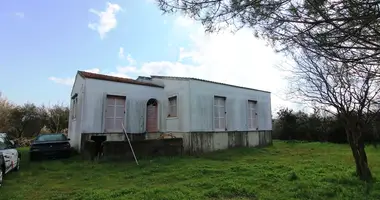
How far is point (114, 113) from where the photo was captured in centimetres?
1322

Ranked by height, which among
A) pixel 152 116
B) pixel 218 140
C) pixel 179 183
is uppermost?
pixel 152 116

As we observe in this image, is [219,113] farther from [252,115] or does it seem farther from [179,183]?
[179,183]

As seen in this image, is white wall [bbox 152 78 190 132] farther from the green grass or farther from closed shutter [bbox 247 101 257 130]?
closed shutter [bbox 247 101 257 130]

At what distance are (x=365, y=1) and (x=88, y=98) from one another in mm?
11645

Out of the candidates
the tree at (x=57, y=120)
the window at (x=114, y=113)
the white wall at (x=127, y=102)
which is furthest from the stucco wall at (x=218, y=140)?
the tree at (x=57, y=120)

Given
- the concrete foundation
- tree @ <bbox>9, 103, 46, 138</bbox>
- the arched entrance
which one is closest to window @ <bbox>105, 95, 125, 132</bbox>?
the concrete foundation

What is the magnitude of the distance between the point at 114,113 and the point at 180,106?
3394mm

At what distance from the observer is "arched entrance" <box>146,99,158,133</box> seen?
14.6m

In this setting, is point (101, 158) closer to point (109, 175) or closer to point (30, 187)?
point (109, 175)

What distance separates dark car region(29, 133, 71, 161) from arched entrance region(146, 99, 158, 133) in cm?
429

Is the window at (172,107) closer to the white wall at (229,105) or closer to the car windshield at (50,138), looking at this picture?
the white wall at (229,105)

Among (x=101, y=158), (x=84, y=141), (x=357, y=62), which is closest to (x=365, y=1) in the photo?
(x=357, y=62)

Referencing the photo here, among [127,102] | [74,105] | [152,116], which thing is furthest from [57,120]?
[127,102]

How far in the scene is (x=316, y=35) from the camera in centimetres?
371
